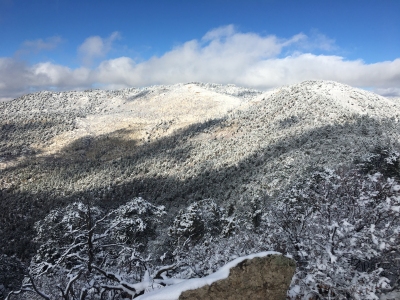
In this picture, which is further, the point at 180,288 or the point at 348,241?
the point at 348,241

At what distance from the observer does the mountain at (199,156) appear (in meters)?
41.8

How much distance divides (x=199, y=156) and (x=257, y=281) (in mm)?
74793

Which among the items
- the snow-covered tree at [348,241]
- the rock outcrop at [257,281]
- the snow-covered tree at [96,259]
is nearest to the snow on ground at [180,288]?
the rock outcrop at [257,281]

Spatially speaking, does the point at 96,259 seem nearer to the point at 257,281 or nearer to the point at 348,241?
the point at 257,281

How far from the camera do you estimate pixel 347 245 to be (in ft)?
Result: 23.1

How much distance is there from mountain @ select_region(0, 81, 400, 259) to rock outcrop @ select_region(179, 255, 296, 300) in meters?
4.02

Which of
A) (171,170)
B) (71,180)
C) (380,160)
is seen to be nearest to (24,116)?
(71,180)

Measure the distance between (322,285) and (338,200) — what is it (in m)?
3.74

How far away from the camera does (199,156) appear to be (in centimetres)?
8012

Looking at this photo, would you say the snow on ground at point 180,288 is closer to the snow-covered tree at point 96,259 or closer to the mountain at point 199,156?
the snow-covered tree at point 96,259

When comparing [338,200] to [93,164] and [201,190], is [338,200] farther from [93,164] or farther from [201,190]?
[93,164]

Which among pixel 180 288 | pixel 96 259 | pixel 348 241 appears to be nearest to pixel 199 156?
pixel 96 259

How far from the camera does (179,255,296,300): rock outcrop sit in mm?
5156

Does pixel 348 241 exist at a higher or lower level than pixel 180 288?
lower
